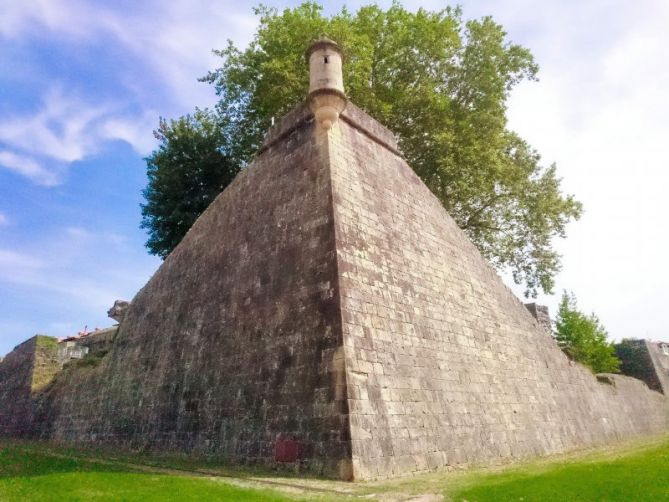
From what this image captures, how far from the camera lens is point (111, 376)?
15383 millimetres

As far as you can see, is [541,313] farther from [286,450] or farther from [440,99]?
[286,450]

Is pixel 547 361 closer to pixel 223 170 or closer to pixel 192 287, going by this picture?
pixel 192 287

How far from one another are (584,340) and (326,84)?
1049 inches

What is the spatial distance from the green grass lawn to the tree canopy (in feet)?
53.1

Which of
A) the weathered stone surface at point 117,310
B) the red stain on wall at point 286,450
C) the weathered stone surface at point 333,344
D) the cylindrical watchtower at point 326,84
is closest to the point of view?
the red stain on wall at point 286,450

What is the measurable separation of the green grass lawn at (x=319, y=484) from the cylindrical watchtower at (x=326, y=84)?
8.28 metres

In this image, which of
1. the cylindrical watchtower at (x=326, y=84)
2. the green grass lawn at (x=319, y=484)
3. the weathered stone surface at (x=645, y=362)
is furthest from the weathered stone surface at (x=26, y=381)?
the weathered stone surface at (x=645, y=362)

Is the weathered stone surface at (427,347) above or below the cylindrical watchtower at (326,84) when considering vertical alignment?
below

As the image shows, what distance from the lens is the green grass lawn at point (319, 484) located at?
19.3 feet

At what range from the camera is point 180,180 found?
79.3 ft

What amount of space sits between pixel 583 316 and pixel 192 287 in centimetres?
2865

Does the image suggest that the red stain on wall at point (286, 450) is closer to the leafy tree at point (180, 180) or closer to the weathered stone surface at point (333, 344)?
the weathered stone surface at point (333, 344)

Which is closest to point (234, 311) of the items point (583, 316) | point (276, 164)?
point (276, 164)

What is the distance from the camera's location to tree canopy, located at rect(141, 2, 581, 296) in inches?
853
